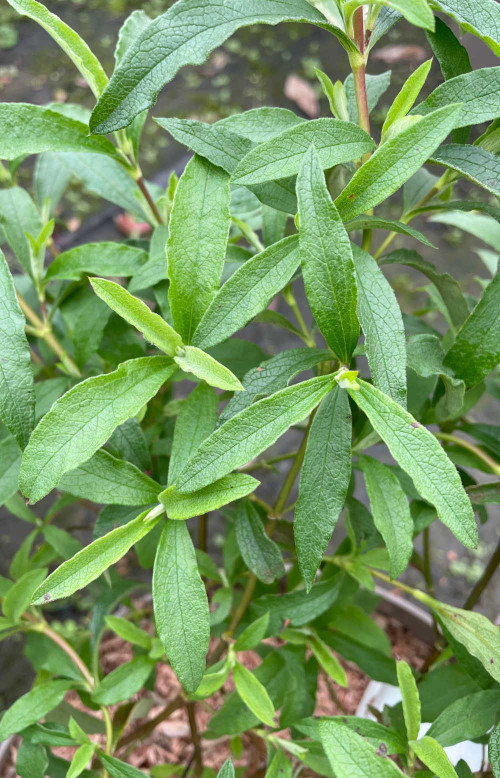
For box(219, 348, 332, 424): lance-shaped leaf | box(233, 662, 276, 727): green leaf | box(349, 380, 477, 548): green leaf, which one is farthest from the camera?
box(233, 662, 276, 727): green leaf

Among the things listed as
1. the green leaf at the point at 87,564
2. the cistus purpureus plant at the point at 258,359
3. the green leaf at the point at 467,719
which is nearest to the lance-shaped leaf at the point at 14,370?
the cistus purpureus plant at the point at 258,359

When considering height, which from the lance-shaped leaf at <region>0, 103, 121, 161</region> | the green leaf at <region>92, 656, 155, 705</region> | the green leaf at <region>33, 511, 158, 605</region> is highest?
the lance-shaped leaf at <region>0, 103, 121, 161</region>

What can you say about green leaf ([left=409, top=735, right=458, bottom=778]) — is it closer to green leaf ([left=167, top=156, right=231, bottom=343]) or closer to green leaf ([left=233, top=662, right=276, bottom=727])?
green leaf ([left=233, top=662, right=276, bottom=727])

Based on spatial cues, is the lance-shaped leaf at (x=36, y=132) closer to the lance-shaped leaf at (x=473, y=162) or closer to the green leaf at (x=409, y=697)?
the lance-shaped leaf at (x=473, y=162)

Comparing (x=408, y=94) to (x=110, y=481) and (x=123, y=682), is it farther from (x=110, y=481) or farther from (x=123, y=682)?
(x=123, y=682)

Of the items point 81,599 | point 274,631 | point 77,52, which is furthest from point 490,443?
→ point 81,599

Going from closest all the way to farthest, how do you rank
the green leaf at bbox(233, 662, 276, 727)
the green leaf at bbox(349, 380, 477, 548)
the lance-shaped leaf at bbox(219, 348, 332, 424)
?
the green leaf at bbox(349, 380, 477, 548) → the lance-shaped leaf at bbox(219, 348, 332, 424) → the green leaf at bbox(233, 662, 276, 727)

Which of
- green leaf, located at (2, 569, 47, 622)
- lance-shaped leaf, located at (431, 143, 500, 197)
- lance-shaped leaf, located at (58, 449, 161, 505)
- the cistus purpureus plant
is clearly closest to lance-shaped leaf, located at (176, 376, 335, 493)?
the cistus purpureus plant
